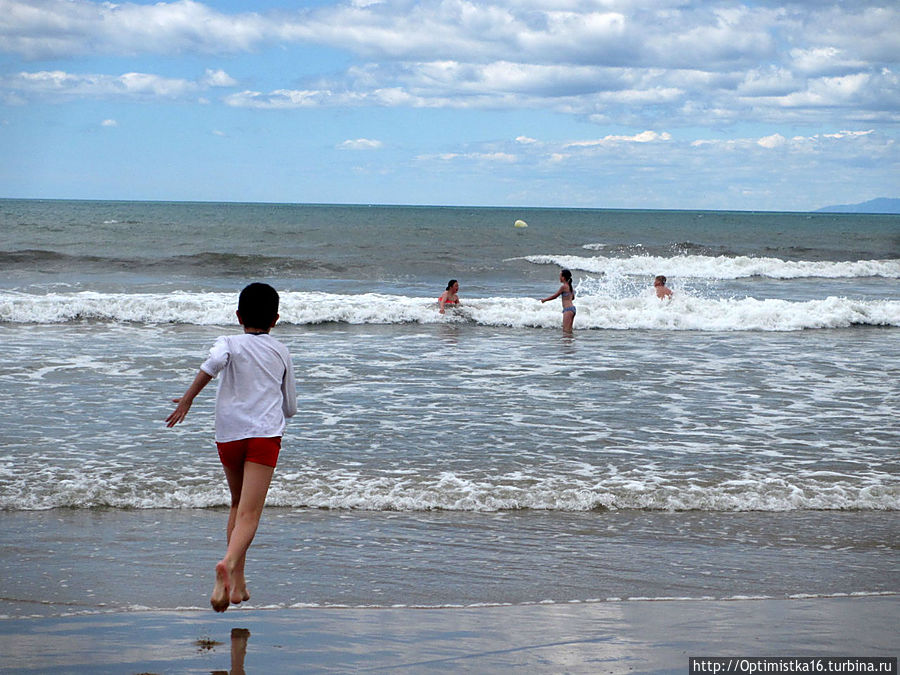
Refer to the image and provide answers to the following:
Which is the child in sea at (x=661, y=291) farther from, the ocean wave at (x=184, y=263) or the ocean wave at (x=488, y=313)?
the ocean wave at (x=184, y=263)

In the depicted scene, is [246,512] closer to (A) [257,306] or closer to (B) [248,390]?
(B) [248,390]

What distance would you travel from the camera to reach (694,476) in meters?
7.58

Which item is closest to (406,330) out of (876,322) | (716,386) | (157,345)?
(157,345)

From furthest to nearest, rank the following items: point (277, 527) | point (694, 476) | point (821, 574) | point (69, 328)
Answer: point (69, 328) → point (694, 476) → point (277, 527) → point (821, 574)

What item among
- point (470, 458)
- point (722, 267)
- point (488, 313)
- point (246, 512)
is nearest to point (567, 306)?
point (488, 313)

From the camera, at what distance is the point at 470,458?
26.5ft

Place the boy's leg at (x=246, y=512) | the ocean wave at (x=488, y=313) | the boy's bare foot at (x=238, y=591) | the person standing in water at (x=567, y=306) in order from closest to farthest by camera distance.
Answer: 1. the boy's leg at (x=246, y=512)
2. the boy's bare foot at (x=238, y=591)
3. the person standing in water at (x=567, y=306)
4. the ocean wave at (x=488, y=313)

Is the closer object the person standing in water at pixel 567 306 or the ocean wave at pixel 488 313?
the person standing in water at pixel 567 306

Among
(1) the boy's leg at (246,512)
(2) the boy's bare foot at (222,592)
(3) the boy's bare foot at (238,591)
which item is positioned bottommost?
(3) the boy's bare foot at (238,591)

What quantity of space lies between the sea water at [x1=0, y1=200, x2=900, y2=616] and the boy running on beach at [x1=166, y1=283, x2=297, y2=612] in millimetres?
742

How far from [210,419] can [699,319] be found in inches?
511

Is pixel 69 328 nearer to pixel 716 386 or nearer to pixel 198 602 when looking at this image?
pixel 716 386

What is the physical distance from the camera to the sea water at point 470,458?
213 inches

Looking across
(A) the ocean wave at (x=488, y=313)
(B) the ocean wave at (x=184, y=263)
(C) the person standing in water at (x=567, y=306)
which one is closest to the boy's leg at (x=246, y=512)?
(C) the person standing in water at (x=567, y=306)
